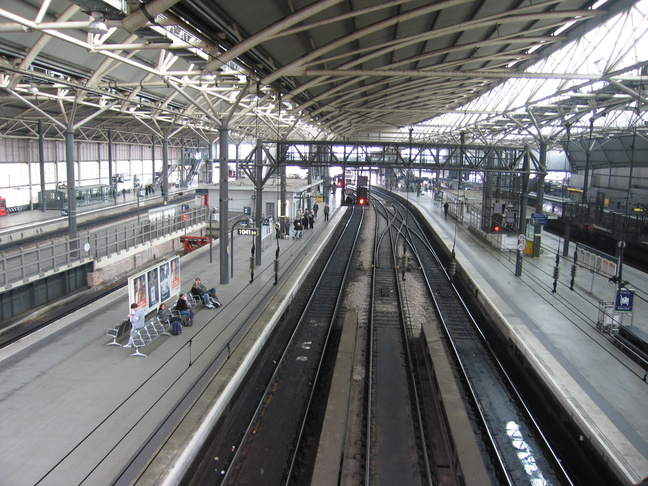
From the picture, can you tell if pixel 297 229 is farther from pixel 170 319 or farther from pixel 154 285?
pixel 170 319

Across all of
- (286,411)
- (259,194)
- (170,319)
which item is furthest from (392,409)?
(259,194)

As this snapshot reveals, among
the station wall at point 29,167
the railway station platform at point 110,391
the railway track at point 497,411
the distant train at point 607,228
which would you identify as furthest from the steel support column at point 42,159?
the distant train at point 607,228

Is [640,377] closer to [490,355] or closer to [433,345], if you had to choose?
[490,355]

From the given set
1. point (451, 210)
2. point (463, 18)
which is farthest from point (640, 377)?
point (451, 210)

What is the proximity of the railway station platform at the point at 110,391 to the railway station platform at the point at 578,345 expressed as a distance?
6.98m

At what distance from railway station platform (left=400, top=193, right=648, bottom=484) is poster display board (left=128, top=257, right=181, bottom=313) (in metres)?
10.2

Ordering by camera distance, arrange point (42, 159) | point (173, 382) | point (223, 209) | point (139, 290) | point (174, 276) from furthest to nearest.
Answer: point (42, 159) < point (223, 209) < point (174, 276) < point (139, 290) < point (173, 382)

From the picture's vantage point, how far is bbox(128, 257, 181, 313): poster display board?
507 inches

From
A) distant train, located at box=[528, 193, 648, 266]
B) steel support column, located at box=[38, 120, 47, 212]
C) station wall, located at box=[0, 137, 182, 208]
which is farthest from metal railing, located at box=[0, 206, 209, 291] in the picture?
distant train, located at box=[528, 193, 648, 266]

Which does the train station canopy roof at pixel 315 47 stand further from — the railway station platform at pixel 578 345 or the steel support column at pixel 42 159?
the railway station platform at pixel 578 345

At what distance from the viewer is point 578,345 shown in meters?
12.9

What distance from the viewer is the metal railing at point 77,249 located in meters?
16.2

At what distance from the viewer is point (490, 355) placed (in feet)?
45.1

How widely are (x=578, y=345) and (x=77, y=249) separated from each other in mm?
17628
